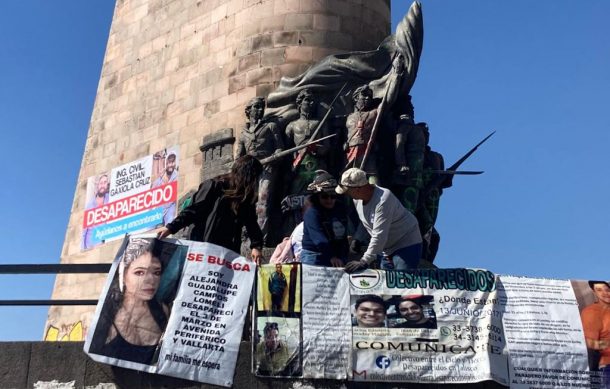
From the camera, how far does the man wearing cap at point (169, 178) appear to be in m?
13.9

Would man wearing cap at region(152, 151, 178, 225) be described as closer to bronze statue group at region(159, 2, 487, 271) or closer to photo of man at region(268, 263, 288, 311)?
bronze statue group at region(159, 2, 487, 271)

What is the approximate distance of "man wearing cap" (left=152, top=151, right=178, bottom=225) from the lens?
13906 millimetres

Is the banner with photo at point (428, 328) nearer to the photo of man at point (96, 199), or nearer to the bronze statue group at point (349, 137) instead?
the bronze statue group at point (349, 137)

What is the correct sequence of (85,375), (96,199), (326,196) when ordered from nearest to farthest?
1. (85,375)
2. (326,196)
3. (96,199)

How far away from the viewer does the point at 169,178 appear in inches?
560

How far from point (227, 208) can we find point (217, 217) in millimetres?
134

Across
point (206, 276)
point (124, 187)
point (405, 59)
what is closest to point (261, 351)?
point (206, 276)

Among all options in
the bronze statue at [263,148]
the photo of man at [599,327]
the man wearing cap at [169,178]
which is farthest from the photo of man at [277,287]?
the man wearing cap at [169,178]

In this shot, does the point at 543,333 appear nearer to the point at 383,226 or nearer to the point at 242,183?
the point at 383,226

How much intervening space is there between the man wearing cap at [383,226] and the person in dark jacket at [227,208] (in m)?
0.88

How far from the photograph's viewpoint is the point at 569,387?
21.9 ft

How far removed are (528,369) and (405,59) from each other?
7022mm

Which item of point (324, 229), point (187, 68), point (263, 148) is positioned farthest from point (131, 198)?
point (324, 229)

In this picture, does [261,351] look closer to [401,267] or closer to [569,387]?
[401,267]
